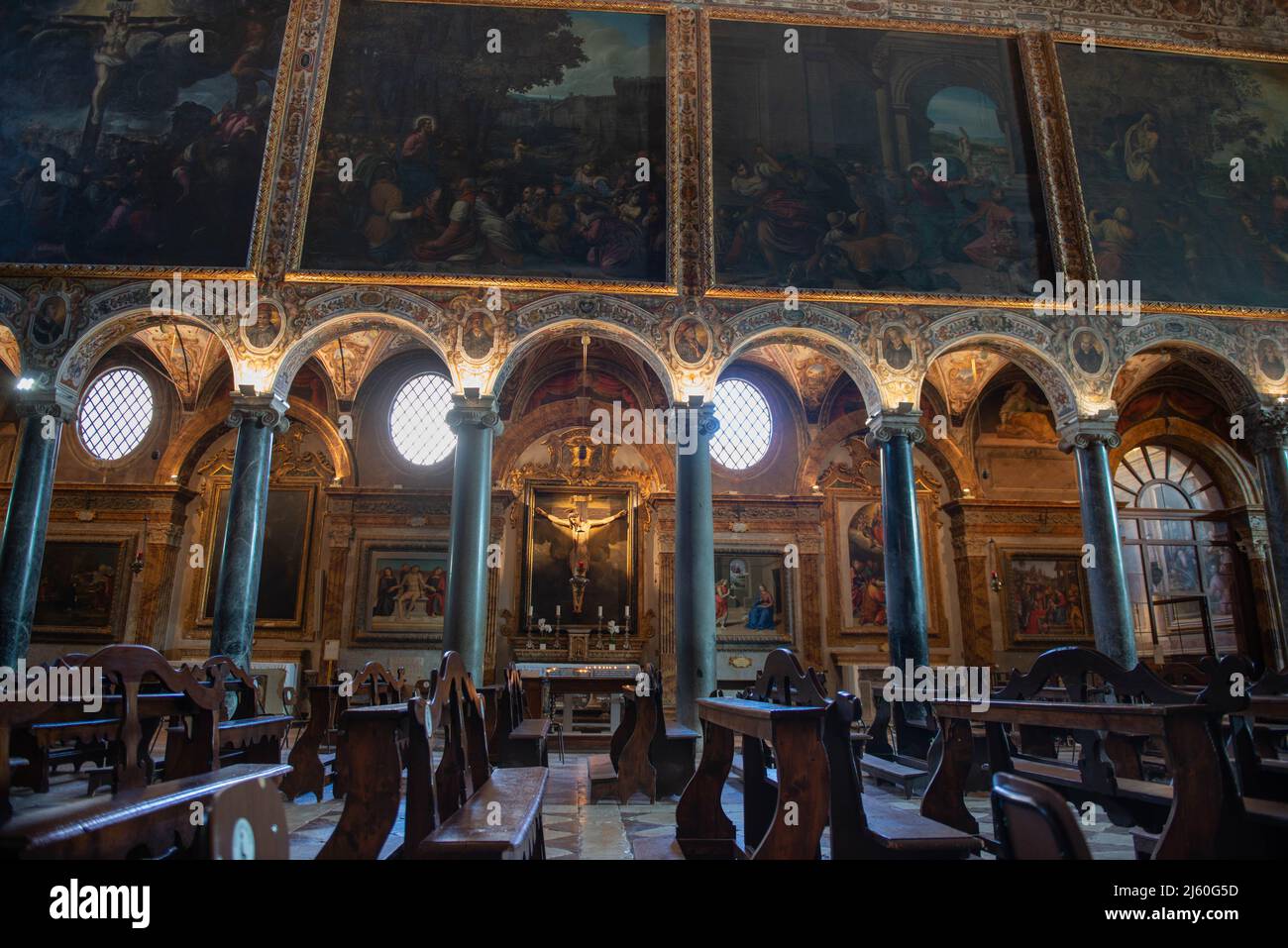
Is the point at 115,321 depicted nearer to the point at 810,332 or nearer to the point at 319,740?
the point at 319,740

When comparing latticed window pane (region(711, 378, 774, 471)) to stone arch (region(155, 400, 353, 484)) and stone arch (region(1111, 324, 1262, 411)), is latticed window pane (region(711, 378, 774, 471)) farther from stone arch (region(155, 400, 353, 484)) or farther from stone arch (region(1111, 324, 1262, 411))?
stone arch (region(155, 400, 353, 484))

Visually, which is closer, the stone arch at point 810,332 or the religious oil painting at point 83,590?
the stone arch at point 810,332

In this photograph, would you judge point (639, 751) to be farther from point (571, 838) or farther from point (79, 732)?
point (79, 732)

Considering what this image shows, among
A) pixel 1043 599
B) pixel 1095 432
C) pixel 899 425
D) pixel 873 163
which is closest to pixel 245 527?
pixel 899 425

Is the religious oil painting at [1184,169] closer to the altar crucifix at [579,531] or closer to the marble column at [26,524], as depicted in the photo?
the altar crucifix at [579,531]

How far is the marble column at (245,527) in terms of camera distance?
10.5 metres

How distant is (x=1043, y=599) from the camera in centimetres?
1586

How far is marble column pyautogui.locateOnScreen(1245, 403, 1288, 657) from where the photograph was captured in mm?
11586

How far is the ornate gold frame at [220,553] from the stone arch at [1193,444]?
1647 cm

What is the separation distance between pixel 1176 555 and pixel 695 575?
39.8 ft

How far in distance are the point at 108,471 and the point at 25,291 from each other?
5.01 metres

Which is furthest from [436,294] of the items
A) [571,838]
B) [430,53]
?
[571,838]

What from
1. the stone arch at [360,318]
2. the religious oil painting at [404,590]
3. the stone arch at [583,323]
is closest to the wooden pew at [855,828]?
the stone arch at [583,323]
